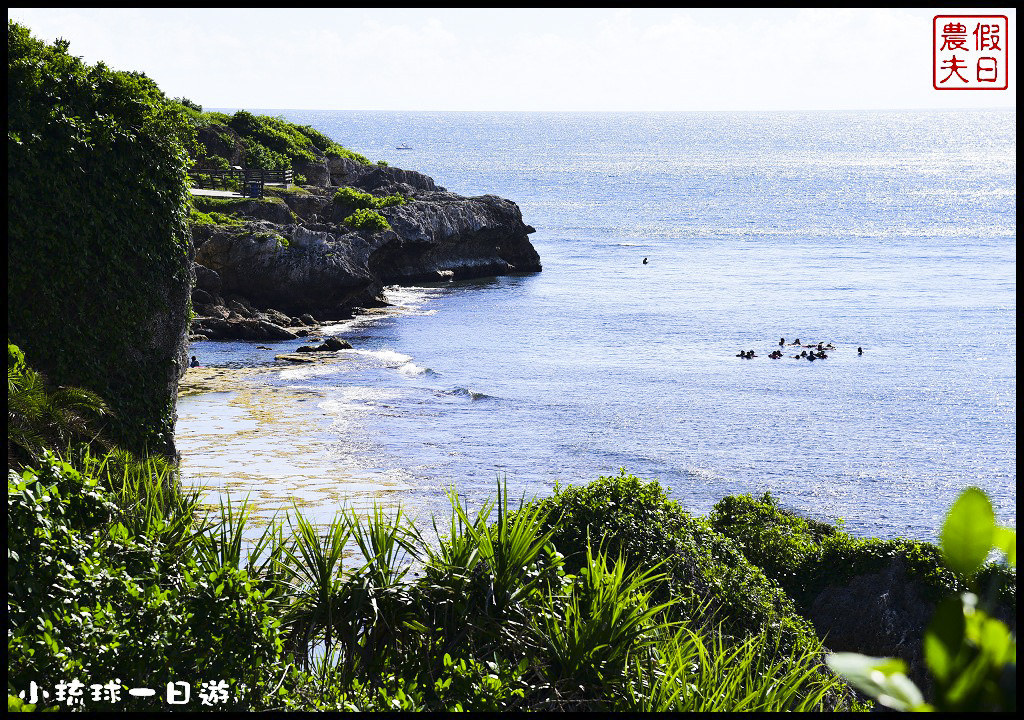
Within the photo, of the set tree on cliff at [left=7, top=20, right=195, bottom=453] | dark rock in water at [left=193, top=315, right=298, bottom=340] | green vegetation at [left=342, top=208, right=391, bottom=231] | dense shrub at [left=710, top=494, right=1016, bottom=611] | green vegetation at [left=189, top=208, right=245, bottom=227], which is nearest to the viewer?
dense shrub at [left=710, top=494, right=1016, bottom=611]

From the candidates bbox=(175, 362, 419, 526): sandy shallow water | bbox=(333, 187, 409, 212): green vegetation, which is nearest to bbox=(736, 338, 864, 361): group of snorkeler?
bbox=(175, 362, 419, 526): sandy shallow water

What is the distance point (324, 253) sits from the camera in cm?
4788

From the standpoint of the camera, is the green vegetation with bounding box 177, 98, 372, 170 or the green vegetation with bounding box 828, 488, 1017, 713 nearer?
the green vegetation with bounding box 828, 488, 1017, 713

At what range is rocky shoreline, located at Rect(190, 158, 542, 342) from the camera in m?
43.8

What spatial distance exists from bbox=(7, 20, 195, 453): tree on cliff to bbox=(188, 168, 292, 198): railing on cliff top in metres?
43.0

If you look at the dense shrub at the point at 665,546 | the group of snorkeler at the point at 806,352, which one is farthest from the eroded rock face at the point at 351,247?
the dense shrub at the point at 665,546

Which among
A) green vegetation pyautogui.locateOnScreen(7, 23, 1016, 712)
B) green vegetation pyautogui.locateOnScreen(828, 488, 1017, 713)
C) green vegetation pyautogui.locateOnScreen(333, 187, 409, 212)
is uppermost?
green vegetation pyautogui.locateOnScreen(333, 187, 409, 212)

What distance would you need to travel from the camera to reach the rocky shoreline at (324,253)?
43.8 meters

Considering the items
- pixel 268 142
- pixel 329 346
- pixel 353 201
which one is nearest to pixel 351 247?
pixel 353 201

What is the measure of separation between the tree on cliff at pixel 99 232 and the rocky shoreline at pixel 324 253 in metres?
26.3

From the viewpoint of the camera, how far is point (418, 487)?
2323 centimetres

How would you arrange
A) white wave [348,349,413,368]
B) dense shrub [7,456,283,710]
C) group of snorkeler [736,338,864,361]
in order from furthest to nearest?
1. group of snorkeler [736,338,864,361]
2. white wave [348,349,413,368]
3. dense shrub [7,456,283,710]

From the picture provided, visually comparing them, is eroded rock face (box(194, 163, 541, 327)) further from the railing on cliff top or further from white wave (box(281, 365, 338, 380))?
white wave (box(281, 365, 338, 380))

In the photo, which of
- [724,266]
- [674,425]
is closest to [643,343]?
[674,425]
